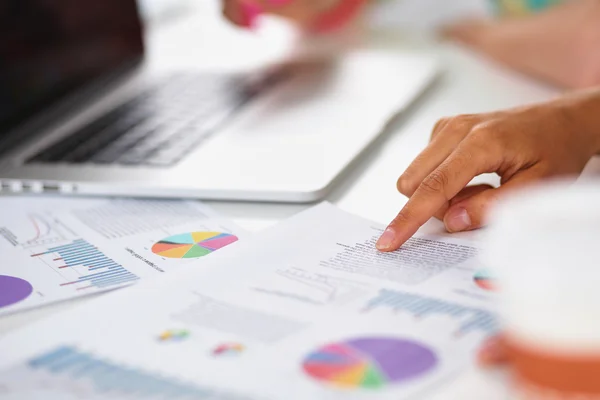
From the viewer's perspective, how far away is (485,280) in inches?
21.8

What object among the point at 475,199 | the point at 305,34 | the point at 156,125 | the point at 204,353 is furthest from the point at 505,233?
the point at 305,34

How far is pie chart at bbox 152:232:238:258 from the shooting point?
0.65 meters

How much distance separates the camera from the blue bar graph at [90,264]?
60 cm

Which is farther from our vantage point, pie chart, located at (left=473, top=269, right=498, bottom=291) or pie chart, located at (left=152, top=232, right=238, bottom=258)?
pie chart, located at (left=152, top=232, right=238, bottom=258)

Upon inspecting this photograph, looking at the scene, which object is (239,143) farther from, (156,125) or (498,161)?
(498,161)

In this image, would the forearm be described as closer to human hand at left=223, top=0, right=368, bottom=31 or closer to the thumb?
the thumb

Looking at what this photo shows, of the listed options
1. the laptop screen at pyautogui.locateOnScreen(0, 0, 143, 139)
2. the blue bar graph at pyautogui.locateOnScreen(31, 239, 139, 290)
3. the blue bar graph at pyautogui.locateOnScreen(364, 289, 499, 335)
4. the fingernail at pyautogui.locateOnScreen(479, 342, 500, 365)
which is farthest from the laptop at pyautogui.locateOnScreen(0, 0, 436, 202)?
the fingernail at pyautogui.locateOnScreen(479, 342, 500, 365)

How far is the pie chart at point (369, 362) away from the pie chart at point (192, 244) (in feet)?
0.64

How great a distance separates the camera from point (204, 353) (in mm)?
480

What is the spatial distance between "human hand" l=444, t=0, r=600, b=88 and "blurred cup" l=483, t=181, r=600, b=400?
73 cm

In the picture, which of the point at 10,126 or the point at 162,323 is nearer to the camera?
the point at 162,323

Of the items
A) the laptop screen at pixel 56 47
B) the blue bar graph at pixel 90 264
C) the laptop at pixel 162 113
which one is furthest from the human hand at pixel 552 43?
the blue bar graph at pixel 90 264

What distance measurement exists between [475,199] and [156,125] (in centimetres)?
44

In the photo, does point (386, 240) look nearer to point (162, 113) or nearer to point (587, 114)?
point (587, 114)
